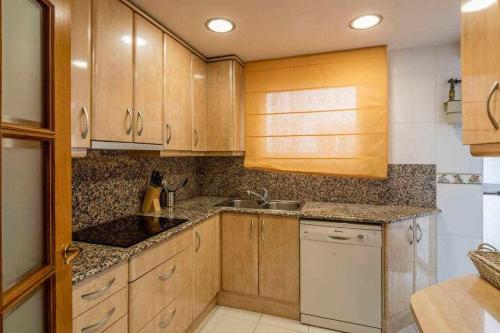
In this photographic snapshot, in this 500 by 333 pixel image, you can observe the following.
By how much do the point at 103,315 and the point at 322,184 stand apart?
1.95m

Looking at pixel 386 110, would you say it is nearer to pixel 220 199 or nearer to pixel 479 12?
pixel 479 12

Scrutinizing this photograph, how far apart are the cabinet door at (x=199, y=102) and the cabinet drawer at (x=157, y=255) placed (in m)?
0.86

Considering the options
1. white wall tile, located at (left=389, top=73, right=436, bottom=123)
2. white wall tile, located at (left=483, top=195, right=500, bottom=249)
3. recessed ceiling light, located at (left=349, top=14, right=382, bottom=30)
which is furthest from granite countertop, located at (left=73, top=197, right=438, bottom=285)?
white wall tile, located at (left=483, top=195, right=500, bottom=249)

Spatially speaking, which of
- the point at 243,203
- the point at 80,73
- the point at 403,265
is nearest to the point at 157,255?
the point at 80,73

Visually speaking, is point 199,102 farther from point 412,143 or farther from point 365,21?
point 412,143

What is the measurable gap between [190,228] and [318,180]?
1.30 m

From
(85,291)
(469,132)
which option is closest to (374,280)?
(469,132)

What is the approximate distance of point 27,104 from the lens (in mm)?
686

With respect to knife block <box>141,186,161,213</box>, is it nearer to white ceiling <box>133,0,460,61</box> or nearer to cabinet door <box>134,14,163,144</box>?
cabinet door <box>134,14,163,144</box>

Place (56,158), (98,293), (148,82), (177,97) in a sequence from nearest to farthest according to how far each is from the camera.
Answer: (56,158)
(98,293)
(148,82)
(177,97)

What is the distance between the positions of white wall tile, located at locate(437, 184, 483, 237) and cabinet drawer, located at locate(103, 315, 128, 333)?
238 cm

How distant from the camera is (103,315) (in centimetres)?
112

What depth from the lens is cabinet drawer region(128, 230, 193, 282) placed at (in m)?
1.29

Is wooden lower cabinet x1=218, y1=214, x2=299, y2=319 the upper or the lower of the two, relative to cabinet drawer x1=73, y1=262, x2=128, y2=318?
lower
